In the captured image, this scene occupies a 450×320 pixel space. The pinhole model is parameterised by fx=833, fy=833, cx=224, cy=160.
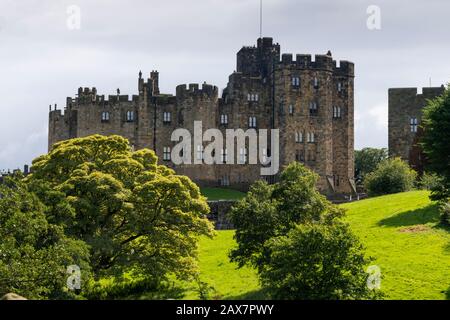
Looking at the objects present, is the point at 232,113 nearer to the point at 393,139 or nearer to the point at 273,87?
the point at 273,87

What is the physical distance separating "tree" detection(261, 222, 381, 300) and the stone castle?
2377 inches

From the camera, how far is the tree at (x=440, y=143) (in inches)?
2200

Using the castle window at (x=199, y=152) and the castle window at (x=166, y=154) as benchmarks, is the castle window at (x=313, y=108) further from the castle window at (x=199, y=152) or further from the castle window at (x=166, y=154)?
the castle window at (x=166, y=154)

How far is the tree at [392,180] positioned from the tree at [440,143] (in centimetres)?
1788

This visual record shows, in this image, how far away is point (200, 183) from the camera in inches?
3529

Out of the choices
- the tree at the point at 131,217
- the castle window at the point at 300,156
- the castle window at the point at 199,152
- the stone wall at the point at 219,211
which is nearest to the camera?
the tree at the point at 131,217

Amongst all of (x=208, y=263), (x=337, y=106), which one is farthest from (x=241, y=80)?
(x=208, y=263)

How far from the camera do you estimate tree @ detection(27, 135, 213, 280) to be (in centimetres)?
4550

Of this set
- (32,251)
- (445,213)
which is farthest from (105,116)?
(32,251)


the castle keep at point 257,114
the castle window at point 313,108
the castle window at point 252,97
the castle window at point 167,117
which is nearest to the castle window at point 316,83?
the castle keep at point 257,114

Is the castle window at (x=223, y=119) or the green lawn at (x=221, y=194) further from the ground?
the castle window at (x=223, y=119)

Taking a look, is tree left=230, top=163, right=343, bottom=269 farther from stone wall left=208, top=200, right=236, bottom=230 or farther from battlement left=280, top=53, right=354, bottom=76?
battlement left=280, top=53, right=354, bottom=76

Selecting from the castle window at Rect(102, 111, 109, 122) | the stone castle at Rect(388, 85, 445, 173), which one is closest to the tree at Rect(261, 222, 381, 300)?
the castle window at Rect(102, 111, 109, 122)

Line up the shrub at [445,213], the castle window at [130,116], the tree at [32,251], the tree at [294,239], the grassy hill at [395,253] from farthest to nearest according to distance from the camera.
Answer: the castle window at [130,116] → the shrub at [445,213] → the grassy hill at [395,253] → the tree at [294,239] → the tree at [32,251]
